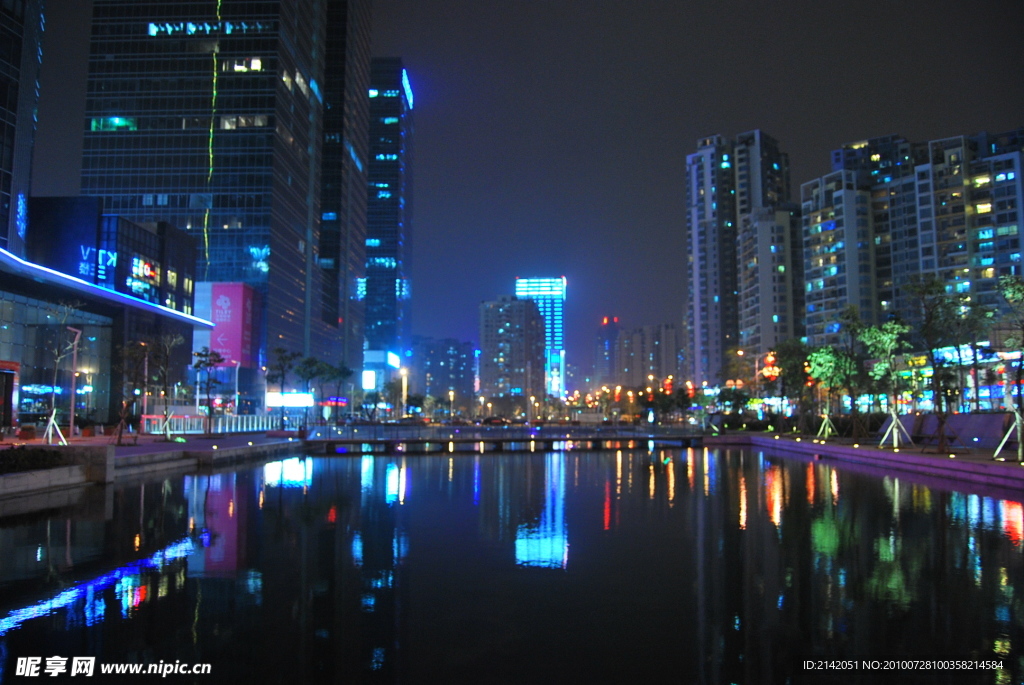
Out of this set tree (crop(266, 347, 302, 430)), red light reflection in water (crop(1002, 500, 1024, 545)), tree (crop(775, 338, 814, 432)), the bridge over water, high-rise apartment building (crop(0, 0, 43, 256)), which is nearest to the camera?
red light reflection in water (crop(1002, 500, 1024, 545))

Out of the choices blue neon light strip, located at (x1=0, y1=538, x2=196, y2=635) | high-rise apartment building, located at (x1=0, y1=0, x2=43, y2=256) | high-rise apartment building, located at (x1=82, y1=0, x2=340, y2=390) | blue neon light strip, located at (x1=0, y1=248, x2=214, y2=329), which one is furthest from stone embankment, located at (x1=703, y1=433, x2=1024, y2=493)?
high-rise apartment building, located at (x1=82, y1=0, x2=340, y2=390)

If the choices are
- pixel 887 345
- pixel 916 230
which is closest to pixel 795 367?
pixel 887 345

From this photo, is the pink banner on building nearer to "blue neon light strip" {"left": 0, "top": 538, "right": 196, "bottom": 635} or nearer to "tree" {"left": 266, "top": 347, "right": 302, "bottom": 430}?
"tree" {"left": 266, "top": 347, "right": 302, "bottom": 430}

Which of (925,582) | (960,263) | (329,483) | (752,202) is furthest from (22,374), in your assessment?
(752,202)

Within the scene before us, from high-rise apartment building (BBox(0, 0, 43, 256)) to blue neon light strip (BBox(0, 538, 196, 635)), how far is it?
166ft

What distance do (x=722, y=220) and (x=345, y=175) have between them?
9421 centimetres

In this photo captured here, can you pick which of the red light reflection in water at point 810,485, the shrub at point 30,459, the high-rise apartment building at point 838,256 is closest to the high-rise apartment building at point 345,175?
the high-rise apartment building at point 838,256

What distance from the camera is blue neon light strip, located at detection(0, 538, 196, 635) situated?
404 inches

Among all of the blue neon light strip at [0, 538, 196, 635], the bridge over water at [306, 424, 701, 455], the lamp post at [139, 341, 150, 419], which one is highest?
the lamp post at [139, 341, 150, 419]

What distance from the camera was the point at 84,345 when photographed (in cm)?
6091

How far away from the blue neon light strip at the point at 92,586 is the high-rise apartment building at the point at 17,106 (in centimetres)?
5066

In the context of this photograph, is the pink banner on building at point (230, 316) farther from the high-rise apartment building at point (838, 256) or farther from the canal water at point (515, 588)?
the high-rise apartment building at point (838, 256)

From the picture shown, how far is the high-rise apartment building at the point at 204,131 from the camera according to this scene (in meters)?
111

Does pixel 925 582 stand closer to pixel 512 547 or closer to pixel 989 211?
pixel 512 547
